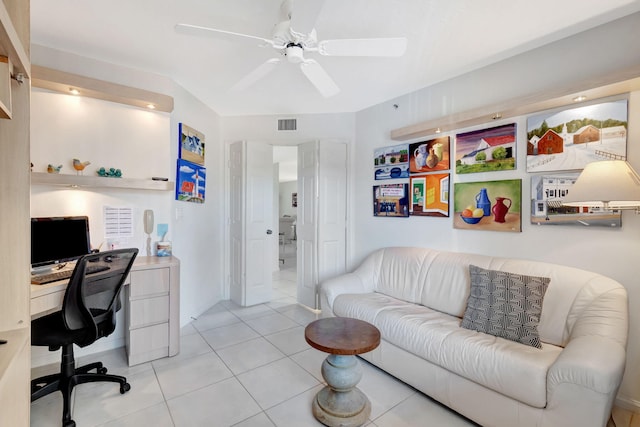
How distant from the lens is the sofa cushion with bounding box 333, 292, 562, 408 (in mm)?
1554

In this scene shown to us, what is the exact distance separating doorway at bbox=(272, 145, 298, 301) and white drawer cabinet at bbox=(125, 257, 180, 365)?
1.80 m

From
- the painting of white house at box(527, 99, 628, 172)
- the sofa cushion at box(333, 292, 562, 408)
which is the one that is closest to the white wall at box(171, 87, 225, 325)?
the sofa cushion at box(333, 292, 562, 408)

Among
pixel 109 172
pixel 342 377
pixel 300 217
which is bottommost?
pixel 342 377

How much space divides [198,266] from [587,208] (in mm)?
3760

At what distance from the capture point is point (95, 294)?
6.31ft

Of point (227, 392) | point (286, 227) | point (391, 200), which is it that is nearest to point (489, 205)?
point (391, 200)

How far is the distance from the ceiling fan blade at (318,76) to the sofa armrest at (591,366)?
7.29 ft

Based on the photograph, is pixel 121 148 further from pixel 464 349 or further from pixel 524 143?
pixel 524 143

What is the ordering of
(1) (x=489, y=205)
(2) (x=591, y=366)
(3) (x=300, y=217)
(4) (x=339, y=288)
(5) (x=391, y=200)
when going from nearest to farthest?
1. (2) (x=591, y=366)
2. (1) (x=489, y=205)
3. (4) (x=339, y=288)
4. (5) (x=391, y=200)
5. (3) (x=300, y=217)

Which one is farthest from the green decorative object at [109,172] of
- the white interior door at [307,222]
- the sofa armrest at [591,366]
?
the sofa armrest at [591,366]

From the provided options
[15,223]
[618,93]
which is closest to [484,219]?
[618,93]

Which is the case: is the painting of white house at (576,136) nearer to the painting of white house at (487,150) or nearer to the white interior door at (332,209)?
the painting of white house at (487,150)

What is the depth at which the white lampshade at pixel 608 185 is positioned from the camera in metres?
1.53

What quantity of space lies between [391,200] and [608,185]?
6.32 ft
